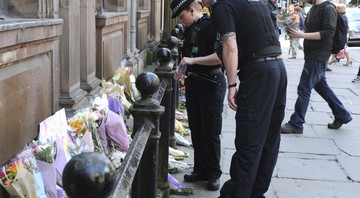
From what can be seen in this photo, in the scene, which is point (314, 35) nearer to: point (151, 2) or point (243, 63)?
point (243, 63)

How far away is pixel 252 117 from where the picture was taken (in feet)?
11.7

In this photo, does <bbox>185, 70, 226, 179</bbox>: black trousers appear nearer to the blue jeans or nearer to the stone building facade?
the stone building facade

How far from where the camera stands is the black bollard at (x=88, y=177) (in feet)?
4.27

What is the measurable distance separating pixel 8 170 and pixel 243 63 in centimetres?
176

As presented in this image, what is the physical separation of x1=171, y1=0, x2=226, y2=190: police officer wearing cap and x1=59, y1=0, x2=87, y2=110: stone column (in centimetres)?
87

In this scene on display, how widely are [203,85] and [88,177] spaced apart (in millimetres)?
3301

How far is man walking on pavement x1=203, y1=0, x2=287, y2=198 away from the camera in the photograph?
3564mm

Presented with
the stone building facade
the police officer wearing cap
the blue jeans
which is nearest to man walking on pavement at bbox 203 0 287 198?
the police officer wearing cap

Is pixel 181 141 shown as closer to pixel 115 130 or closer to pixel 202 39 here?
pixel 202 39

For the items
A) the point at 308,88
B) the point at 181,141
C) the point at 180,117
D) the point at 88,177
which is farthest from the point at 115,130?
the point at 308,88

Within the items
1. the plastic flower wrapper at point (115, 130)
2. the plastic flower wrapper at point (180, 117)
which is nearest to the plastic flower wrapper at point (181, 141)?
the plastic flower wrapper at point (180, 117)

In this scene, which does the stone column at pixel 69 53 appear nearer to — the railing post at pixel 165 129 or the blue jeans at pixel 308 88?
the railing post at pixel 165 129

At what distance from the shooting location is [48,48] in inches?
154

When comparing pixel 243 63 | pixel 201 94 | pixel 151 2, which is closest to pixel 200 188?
pixel 201 94
